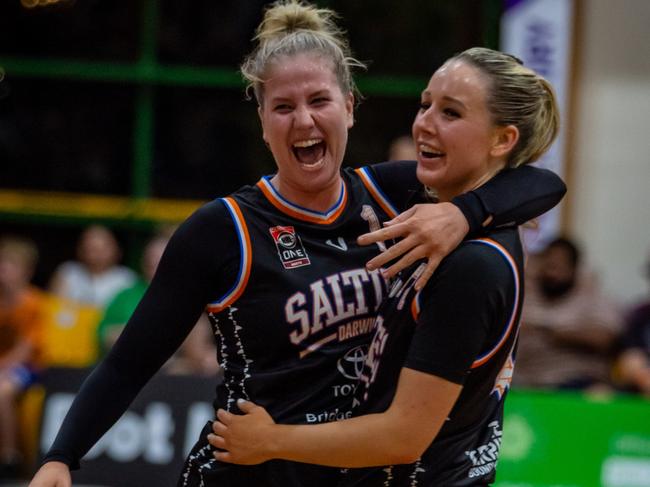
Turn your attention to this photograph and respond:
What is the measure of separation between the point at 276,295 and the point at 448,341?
0.61 m

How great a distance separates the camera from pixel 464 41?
30.4 feet

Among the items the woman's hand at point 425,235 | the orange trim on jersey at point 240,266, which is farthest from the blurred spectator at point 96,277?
the woman's hand at point 425,235

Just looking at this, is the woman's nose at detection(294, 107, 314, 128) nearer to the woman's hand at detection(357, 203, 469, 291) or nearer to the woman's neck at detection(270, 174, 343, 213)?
the woman's neck at detection(270, 174, 343, 213)

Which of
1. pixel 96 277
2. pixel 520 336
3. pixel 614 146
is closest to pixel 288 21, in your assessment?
pixel 520 336

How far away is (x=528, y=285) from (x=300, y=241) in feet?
13.7

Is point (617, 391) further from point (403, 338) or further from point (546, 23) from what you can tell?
point (403, 338)

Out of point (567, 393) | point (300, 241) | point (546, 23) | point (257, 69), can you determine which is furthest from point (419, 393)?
point (546, 23)

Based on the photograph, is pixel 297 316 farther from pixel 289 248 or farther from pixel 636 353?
pixel 636 353

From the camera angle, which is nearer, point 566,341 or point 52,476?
point 52,476

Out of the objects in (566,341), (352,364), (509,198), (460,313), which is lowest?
(352,364)

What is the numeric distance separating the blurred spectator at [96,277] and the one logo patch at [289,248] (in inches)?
201

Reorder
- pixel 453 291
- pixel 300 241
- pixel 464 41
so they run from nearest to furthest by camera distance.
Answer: pixel 453 291 → pixel 300 241 → pixel 464 41

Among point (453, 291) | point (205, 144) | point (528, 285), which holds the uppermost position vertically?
point (205, 144)

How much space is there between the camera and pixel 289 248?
2.93 meters
